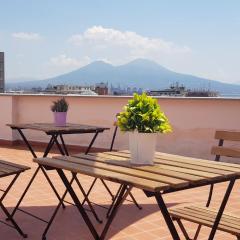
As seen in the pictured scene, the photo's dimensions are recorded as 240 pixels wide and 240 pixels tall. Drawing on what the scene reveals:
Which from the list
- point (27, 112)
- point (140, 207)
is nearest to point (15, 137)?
point (27, 112)

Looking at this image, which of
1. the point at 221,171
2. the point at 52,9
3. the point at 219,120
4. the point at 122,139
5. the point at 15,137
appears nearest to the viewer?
the point at 221,171

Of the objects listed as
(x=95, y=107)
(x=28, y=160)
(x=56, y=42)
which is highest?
(x=56, y=42)

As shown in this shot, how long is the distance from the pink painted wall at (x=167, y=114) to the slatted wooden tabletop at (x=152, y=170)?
3.26 m

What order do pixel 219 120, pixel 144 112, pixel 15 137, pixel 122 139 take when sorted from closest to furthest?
pixel 144 112, pixel 219 120, pixel 122 139, pixel 15 137

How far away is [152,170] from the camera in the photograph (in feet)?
8.11

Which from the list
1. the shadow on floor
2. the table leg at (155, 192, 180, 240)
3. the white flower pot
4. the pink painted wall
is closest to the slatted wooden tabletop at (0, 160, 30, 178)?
the shadow on floor

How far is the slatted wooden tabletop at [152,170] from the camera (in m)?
2.21

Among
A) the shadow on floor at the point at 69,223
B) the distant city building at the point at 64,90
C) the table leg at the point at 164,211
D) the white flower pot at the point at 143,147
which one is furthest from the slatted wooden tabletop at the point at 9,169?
the distant city building at the point at 64,90

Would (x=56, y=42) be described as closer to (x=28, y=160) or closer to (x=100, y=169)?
(x=28, y=160)

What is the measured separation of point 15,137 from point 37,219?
16.7 ft

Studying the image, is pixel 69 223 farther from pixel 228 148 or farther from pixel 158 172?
pixel 158 172

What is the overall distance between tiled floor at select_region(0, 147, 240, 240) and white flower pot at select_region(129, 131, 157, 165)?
1041 mm

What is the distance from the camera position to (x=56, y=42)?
45562 millimetres

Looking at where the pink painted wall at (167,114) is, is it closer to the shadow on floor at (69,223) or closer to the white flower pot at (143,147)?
the shadow on floor at (69,223)
